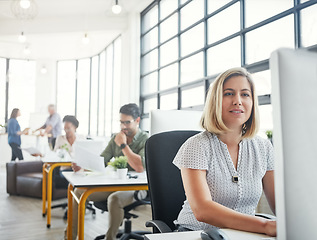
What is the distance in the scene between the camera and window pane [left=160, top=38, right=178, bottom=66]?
16.8ft

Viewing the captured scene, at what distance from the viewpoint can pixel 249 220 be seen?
970mm

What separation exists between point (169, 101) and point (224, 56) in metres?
1.55

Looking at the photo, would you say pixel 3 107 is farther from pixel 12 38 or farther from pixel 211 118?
pixel 211 118

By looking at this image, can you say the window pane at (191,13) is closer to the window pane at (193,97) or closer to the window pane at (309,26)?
the window pane at (193,97)

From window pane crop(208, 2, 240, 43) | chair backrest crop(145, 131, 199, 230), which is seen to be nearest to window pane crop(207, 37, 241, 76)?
window pane crop(208, 2, 240, 43)

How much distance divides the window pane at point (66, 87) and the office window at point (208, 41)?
384 cm

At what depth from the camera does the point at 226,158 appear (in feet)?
4.14

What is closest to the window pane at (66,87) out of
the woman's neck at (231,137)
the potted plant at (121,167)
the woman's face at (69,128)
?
the woman's face at (69,128)

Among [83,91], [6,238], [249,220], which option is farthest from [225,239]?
[83,91]

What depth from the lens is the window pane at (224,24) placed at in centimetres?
372

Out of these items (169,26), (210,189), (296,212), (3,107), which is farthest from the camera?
(3,107)

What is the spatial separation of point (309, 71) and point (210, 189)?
2.42ft

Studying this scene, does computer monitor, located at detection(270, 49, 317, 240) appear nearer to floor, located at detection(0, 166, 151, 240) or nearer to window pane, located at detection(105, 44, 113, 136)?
floor, located at detection(0, 166, 151, 240)

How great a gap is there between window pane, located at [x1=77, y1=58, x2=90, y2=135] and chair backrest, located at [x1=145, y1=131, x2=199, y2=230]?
754 centimetres
